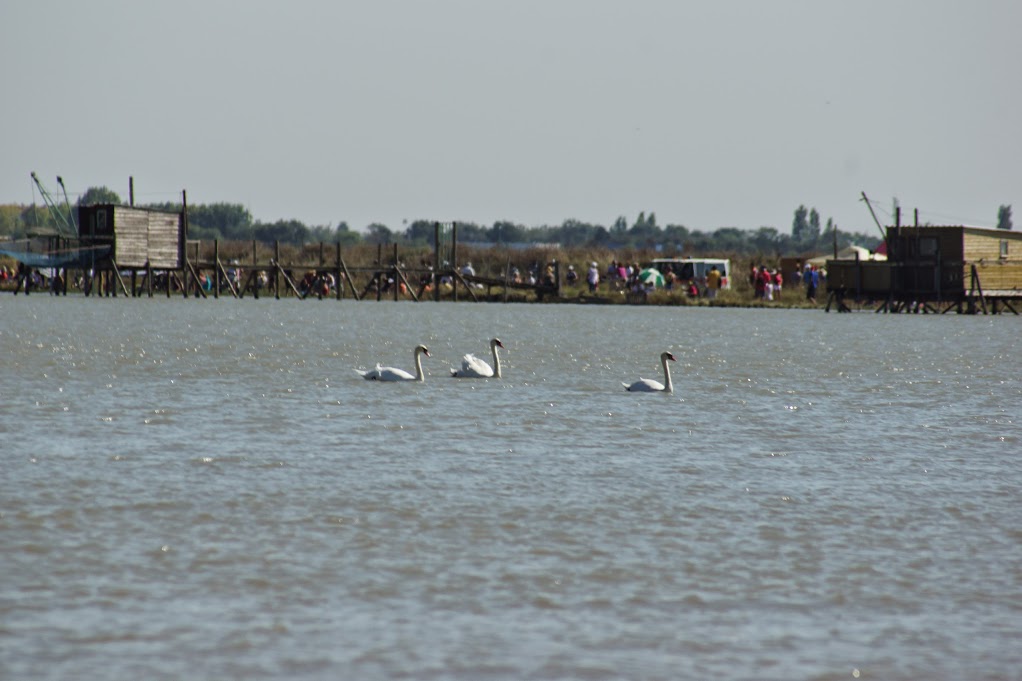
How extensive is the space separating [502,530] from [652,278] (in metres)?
59.7

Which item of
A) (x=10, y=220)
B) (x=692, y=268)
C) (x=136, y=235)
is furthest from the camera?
(x=10, y=220)

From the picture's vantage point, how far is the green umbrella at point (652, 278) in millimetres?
69375

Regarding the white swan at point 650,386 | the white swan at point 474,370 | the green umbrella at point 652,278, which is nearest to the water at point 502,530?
the white swan at point 650,386

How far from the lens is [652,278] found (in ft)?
228

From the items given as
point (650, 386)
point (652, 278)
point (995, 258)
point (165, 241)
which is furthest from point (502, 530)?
point (165, 241)

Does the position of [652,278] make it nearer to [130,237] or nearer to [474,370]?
[130,237]

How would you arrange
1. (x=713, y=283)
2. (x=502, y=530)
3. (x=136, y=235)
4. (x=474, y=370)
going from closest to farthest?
1. (x=502, y=530)
2. (x=474, y=370)
3. (x=713, y=283)
4. (x=136, y=235)

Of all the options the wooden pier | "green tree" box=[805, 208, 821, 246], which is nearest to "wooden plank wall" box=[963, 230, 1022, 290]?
the wooden pier

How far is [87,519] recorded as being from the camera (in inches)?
413

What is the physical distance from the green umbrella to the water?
151 feet

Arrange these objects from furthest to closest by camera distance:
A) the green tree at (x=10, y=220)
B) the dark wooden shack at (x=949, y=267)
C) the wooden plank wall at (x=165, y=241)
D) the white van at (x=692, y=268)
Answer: the green tree at (x=10, y=220)
the wooden plank wall at (x=165, y=241)
the white van at (x=692, y=268)
the dark wooden shack at (x=949, y=267)

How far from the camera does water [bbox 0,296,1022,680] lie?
7.46 metres

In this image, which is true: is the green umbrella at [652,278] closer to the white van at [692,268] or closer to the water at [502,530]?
the white van at [692,268]

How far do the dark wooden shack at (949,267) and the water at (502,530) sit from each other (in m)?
36.3
